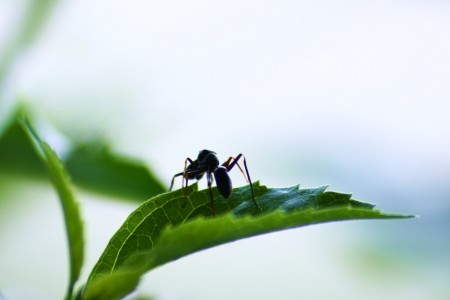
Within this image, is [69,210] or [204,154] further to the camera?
[204,154]

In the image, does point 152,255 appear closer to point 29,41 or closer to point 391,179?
point 29,41

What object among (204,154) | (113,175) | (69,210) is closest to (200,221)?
(69,210)

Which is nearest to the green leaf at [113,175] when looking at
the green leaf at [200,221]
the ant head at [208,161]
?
the ant head at [208,161]

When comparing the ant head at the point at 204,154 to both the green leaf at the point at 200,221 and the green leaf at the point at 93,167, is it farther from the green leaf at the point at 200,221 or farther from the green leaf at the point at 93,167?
the green leaf at the point at 200,221

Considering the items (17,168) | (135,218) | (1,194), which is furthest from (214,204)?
(1,194)

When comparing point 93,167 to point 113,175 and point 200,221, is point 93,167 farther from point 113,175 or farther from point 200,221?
point 200,221

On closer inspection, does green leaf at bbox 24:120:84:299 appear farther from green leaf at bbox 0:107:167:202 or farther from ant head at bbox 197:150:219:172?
ant head at bbox 197:150:219:172
